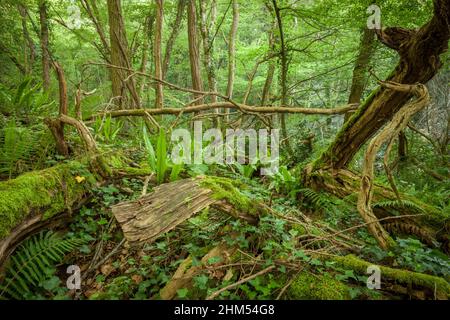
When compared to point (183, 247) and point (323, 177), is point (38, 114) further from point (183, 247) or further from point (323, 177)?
point (323, 177)

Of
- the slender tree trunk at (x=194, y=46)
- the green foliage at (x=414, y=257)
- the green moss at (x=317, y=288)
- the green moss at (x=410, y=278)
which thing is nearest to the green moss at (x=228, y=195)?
the green moss at (x=317, y=288)

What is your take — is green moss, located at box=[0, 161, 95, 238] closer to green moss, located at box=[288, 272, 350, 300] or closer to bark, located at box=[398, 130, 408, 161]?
green moss, located at box=[288, 272, 350, 300]

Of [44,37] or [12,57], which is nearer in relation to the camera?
[12,57]

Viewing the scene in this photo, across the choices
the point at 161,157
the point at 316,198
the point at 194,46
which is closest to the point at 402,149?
the point at 316,198

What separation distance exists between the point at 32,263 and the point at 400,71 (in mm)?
3593

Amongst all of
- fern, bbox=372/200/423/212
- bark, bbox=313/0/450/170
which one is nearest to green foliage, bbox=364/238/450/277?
fern, bbox=372/200/423/212

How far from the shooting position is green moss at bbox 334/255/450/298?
6.08ft

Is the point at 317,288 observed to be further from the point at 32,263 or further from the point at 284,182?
the point at 32,263

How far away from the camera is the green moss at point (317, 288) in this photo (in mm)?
1889

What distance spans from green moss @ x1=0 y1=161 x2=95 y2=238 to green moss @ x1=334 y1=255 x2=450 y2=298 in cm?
236

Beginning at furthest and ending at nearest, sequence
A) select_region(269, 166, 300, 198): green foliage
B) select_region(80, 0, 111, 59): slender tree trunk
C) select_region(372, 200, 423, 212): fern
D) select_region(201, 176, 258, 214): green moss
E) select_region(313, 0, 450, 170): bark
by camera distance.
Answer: select_region(80, 0, 111, 59): slender tree trunk < select_region(269, 166, 300, 198): green foliage < select_region(372, 200, 423, 212): fern < select_region(313, 0, 450, 170): bark < select_region(201, 176, 258, 214): green moss

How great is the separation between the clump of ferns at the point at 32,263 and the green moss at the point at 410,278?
7.22 ft

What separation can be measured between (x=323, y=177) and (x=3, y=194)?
3120 millimetres

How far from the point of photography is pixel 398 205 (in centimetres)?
286
